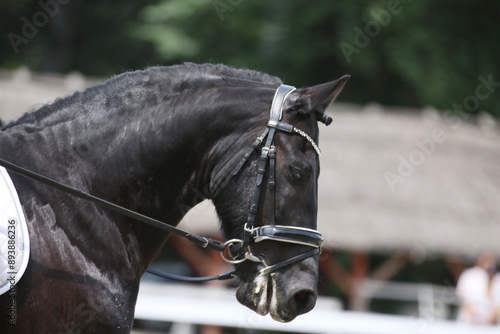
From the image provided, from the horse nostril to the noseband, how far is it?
0.16 meters

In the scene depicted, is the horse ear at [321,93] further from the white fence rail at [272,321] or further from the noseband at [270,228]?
the white fence rail at [272,321]

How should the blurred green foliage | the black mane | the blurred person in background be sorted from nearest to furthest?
the black mane < the blurred person in background < the blurred green foliage

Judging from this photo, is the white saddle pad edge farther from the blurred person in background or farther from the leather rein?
the blurred person in background

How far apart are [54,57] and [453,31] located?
44.2 feet

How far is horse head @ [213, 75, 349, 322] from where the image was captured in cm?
333

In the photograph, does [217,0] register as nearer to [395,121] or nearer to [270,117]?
[395,121]

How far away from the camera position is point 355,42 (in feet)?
62.6

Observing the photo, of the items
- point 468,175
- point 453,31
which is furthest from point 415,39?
point 468,175

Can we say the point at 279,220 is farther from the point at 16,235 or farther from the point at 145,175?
the point at 16,235

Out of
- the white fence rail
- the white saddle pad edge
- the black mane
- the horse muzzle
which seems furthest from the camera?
the white fence rail

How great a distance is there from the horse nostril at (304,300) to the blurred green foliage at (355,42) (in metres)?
15.3

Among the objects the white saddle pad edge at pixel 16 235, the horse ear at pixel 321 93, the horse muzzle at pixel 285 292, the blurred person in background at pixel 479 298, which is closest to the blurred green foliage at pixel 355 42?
the blurred person in background at pixel 479 298

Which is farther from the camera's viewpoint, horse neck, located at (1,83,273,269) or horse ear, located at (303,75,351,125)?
horse ear, located at (303,75,351,125)

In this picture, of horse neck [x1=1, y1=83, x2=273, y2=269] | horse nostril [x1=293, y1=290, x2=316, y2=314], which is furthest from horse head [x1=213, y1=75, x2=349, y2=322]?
horse neck [x1=1, y1=83, x2=273, y2=269]
